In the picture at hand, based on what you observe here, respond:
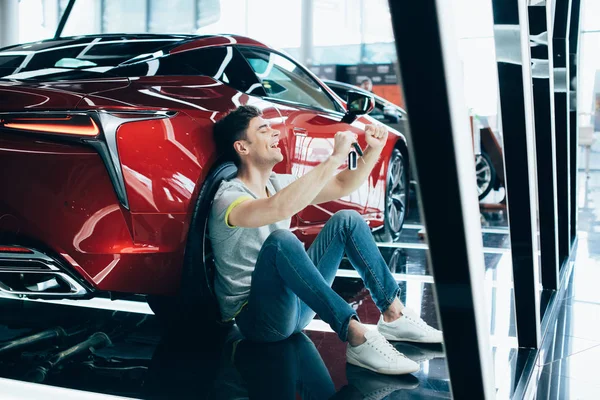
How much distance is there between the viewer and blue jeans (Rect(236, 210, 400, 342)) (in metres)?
2.03

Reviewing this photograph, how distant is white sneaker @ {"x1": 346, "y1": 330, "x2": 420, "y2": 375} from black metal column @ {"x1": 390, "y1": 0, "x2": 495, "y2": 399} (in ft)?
2.73

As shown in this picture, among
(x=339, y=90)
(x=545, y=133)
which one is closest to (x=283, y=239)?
(x=545, y=133)

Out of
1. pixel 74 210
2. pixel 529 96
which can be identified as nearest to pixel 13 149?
pixel 74 210

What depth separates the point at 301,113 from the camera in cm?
298

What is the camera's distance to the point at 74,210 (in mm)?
2066

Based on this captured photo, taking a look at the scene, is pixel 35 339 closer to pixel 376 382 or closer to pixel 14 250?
pixel 14 250

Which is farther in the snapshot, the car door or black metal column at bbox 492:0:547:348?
the car door

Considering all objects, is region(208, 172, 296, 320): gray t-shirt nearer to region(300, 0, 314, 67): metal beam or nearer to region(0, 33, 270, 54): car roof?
region(0, 33, 270, 54): car roof

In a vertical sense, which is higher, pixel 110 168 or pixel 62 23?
pixel 62 23

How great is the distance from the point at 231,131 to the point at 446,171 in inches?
56.7

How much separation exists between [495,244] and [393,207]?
3.34 feet

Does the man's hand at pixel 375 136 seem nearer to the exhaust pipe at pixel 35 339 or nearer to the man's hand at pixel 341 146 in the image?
the man's hand at pixel 341 146

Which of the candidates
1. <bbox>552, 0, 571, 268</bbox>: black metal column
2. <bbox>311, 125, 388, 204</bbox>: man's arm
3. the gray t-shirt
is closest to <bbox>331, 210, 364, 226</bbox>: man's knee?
<bbox>311, 125, 388, 204</bbox>: man's arm

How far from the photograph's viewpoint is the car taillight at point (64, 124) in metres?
2.04
